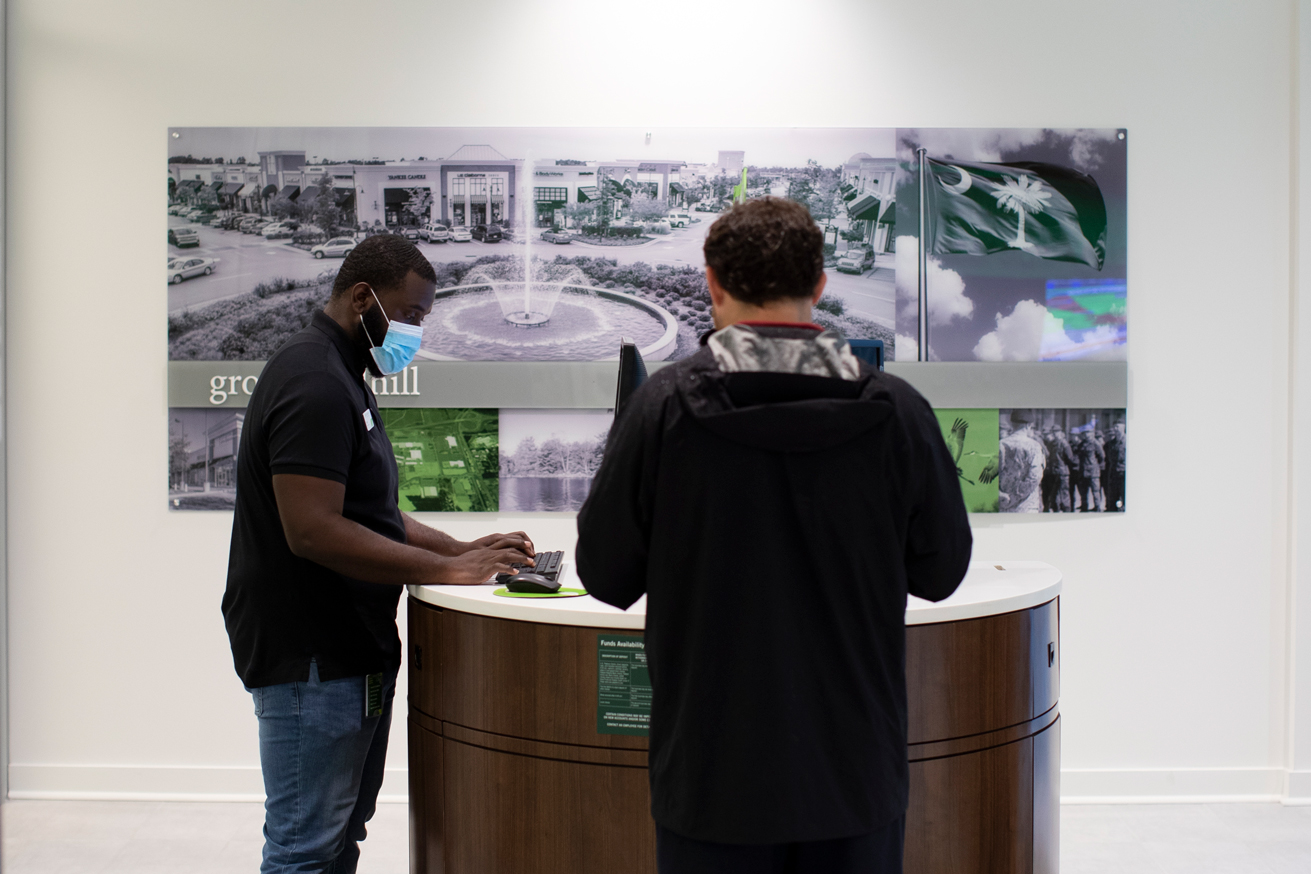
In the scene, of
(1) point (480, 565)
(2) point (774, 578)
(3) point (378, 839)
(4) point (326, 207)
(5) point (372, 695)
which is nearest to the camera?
(2) point (774, 578)

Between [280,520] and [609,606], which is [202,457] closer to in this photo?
[280,520]

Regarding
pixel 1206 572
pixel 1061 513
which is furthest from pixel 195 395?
pixel 1206 572

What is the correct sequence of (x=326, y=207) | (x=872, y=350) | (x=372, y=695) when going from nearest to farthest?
(x=372, y=695) → (x=872, y=350) → (x=326, y=207)

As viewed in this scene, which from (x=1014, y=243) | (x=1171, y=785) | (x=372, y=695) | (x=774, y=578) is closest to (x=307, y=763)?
(x=372, y=695)

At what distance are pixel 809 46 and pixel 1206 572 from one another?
233 centimetres

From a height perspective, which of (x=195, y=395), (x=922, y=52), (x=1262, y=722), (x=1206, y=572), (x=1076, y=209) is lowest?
(x=1262, y=722)

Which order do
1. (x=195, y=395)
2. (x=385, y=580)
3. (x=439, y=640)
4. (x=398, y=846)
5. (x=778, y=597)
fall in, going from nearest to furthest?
(x=778, y=597), (x=385, y=580), (x=439, y=640), (x=398, y=846), (x=195, y=395)

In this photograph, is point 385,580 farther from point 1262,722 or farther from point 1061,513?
point 1262,722

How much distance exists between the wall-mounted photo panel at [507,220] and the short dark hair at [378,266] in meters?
1.22

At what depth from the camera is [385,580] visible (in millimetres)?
→ 1798

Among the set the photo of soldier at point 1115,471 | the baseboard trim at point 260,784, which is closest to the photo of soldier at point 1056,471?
the photo of soldier at point 1115,471

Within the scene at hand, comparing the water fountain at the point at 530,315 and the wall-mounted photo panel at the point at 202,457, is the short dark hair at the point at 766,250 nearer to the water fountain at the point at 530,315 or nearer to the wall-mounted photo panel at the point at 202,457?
the water fountain at the point at 530,315

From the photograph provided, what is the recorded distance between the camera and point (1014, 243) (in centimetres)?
319

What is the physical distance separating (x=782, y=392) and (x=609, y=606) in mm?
795
